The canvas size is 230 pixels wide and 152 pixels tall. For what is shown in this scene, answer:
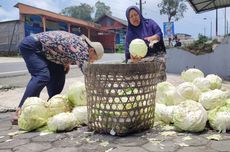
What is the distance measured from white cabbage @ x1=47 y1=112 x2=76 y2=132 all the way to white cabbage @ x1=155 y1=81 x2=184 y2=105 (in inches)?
40.2

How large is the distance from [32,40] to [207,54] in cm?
696

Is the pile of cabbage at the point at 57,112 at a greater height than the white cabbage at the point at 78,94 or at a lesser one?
lesser

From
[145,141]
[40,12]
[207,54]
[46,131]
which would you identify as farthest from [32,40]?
[40,12]

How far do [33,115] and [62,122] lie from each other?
32 cm

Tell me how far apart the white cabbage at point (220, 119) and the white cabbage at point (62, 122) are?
1386 millimetres

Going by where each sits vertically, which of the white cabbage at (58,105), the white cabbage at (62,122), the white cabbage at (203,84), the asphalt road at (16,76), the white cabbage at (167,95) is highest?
the white cabbage at (203,84)

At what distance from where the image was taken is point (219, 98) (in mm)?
3568

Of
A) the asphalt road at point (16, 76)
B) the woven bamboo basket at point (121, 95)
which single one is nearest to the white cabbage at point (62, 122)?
the woven bamboo basket at point (121, 95)

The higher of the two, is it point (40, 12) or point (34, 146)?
point (40, 12)

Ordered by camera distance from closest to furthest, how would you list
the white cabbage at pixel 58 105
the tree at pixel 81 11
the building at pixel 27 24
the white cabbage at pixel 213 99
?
the white cabbage at pixel 213 99 → the white cabbage at pixel 58 105 → the building at pixel 27 24 → the tree at pixel 81 11

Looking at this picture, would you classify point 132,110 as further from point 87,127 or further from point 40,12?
point 40,12

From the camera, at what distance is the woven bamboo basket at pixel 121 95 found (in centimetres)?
326

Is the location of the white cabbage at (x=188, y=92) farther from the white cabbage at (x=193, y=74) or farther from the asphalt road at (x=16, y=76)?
the asphalt road at (x=16, y=76)

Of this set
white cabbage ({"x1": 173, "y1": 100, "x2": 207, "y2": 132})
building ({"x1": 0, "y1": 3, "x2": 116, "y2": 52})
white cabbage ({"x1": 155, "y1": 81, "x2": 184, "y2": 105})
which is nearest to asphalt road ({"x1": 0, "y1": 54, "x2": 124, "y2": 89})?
white cabbage ({"x1": 155, "y1": 81, "x2": 184, "y2": 105})
